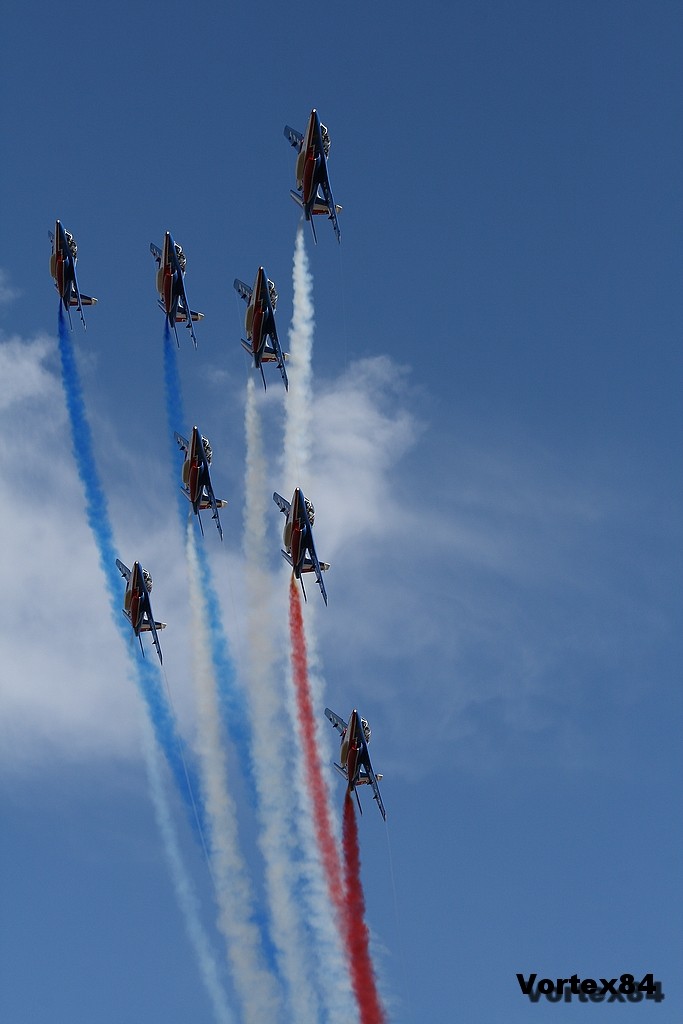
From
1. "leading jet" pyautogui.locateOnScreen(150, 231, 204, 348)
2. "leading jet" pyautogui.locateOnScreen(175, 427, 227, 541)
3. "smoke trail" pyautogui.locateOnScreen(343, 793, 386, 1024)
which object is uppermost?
"leading jet" pyautogui.locateOnScreen(150, 231, 204, 348)

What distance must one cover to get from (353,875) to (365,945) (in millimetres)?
4170

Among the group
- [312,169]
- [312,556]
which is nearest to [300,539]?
[312,556]

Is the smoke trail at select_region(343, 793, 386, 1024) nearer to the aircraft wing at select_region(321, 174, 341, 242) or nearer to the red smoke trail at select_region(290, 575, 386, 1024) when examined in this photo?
the red smoke trail at select_region(290, 575, 386, 1024)

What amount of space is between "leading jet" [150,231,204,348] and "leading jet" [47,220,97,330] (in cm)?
519

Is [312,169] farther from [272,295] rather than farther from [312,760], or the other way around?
[312,760]

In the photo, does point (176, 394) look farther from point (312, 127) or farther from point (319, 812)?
point (319, 812)

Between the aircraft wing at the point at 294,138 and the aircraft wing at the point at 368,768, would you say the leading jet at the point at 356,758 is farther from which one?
the aircraft wing at the point at 294,138

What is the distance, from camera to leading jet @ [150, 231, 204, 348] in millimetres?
97875

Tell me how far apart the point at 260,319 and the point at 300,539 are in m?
14.4

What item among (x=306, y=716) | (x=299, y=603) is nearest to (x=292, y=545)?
(x=299, y=603)

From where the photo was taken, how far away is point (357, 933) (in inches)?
3610

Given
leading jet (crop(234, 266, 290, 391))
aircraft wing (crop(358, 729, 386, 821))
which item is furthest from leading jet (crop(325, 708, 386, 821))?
leading jet (crop(234, 266, 290, 391))

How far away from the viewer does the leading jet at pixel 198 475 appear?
98.1 metres

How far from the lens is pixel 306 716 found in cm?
9469
